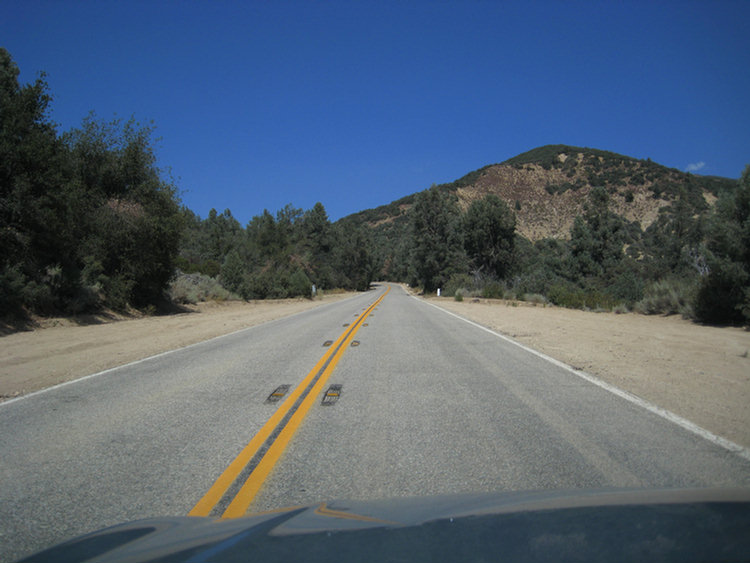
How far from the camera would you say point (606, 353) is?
10.5 m

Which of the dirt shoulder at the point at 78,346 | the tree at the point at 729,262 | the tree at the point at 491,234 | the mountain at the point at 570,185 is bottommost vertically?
the dirt shoulder at the point at 78,346

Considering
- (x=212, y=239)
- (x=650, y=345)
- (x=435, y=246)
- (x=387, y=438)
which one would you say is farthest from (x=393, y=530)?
(x=212, y=239)

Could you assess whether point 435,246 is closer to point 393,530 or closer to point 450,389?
point 450,389

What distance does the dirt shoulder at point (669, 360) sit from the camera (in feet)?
20.0

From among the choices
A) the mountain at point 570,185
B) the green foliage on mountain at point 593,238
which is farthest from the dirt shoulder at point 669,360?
the mountain at point 570,185

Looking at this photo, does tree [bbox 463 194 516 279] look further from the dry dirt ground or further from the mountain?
the dry dirt ground

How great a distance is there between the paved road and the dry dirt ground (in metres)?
0.87

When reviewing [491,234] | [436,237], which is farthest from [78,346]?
[436,237]

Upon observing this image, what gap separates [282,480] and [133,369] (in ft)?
21.4

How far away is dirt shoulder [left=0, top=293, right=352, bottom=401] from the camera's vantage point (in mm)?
8820

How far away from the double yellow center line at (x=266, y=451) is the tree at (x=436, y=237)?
54105 millimetres

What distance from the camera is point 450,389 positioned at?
23.4ft

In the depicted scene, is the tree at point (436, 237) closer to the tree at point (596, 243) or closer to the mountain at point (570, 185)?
the tree at point (596, 243)

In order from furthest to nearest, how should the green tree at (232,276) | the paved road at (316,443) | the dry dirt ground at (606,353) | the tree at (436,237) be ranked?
the tree at (436,237)
the green tree at (232,276)
the dry dirt ground at (606,353)
the paved road at (316,443)
